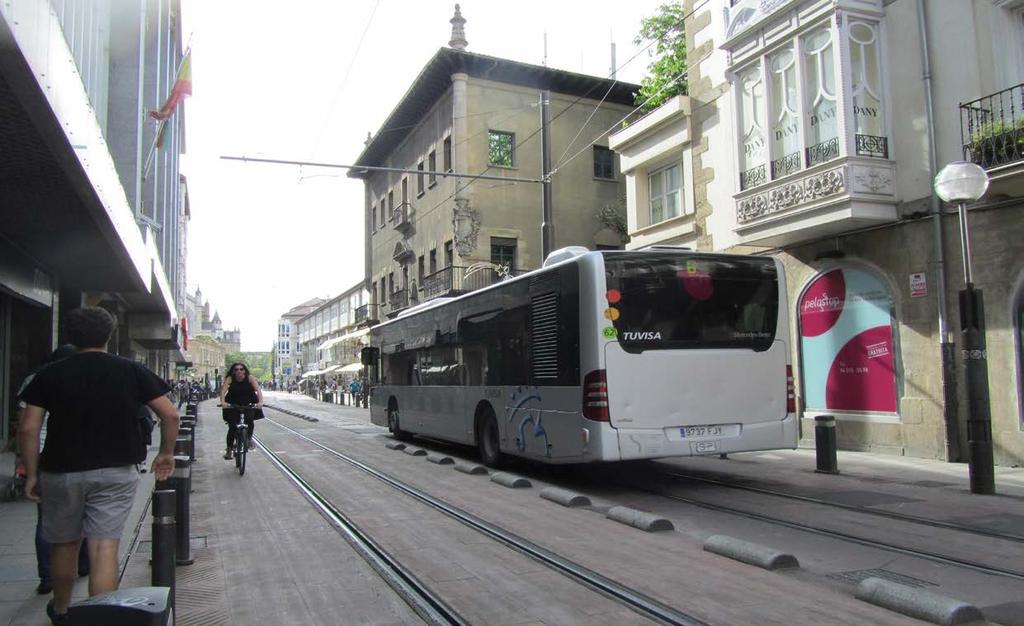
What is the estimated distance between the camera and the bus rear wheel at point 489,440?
1189cm

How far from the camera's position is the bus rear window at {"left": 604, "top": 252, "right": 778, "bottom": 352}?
891 centimetres

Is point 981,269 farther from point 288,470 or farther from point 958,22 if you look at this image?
point 288,470

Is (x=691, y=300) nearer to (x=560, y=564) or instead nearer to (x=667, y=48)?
(x=560, y=564)

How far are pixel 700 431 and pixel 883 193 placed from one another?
6.49 metres

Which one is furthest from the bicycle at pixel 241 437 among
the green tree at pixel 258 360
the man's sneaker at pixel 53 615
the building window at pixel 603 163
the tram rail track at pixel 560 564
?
the green tree at pixel 258 360

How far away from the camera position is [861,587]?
4.79 m

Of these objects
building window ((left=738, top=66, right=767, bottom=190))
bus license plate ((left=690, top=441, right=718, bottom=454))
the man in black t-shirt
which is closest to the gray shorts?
the man in black t-shirt

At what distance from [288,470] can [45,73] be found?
8.50 metres

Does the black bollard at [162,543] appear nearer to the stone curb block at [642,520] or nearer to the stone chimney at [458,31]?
the stone curb block at [642,520]

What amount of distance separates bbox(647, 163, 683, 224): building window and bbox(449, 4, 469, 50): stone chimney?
1345 centimetres

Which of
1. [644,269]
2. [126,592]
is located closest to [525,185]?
[644,269]

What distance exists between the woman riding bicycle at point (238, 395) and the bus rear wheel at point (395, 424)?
5.72 meters

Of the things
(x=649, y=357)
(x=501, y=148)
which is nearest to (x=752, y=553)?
(x=649, y=357)

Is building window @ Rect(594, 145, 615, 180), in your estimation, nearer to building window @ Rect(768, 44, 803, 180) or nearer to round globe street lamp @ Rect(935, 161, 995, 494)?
building window @ Rect(768, 44, 803, 180)
